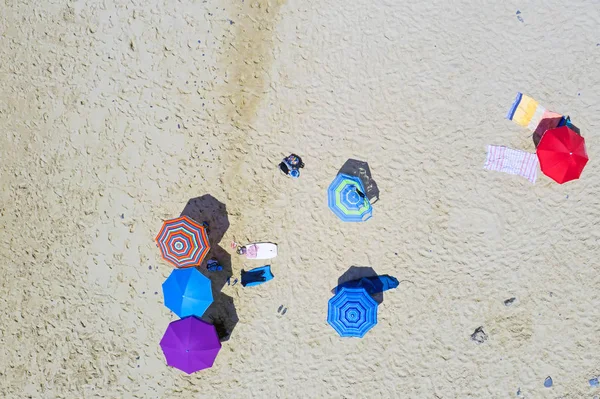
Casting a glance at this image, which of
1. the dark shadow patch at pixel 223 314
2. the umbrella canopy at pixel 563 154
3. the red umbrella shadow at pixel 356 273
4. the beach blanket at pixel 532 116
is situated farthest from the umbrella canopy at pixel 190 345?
the beach blanket at pixel 532 116

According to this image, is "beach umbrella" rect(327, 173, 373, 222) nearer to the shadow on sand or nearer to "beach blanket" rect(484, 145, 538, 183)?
the shadow on sand

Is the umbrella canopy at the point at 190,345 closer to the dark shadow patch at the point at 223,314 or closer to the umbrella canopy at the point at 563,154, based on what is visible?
the dark shadow patch at the point at 223,314

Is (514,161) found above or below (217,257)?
above

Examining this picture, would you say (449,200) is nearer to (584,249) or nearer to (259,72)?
(584,249)

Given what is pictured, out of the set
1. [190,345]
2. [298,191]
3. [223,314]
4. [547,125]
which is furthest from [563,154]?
[190,345]

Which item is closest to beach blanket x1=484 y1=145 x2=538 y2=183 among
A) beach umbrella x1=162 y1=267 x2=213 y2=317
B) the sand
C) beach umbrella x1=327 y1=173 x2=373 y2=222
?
the sand

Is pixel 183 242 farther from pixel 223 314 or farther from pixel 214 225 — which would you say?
pixel 223 314

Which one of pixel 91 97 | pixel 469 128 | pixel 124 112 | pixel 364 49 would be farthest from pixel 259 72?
pixel 469 128
